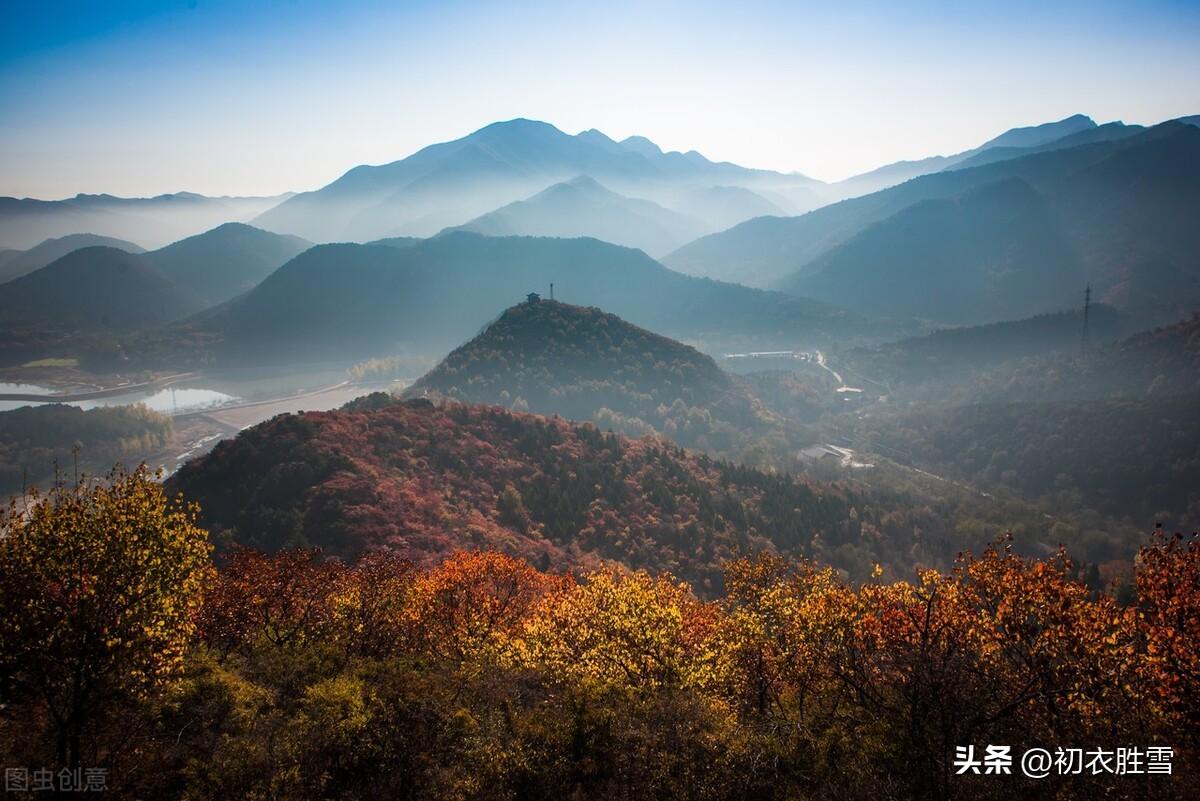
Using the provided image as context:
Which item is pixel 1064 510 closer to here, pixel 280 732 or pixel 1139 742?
pixel 1139 742

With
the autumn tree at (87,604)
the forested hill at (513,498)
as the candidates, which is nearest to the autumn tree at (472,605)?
the autumn tree at (87,604)

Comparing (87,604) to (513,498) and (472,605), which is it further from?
(513,498)

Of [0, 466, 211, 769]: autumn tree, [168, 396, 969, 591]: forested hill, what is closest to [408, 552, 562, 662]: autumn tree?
[0, 466, 211, 769]: autumn tree

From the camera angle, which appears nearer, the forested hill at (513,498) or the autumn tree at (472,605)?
the autumn tree at (472,605)

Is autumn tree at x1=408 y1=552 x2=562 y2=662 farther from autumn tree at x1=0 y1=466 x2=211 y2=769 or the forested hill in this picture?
the forested hill

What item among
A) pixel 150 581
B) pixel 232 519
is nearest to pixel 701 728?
pixel 150 581

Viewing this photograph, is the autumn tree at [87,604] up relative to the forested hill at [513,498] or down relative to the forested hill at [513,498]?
up

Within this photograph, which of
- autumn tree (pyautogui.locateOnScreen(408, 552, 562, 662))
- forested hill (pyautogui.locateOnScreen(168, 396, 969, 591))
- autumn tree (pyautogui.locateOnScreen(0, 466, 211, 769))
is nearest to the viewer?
autumn tree (pyautogui.locateOnScreen(0, 466, 211, 769))

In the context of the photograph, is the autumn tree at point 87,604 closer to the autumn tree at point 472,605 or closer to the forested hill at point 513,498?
the autumn tree at point 472,605
